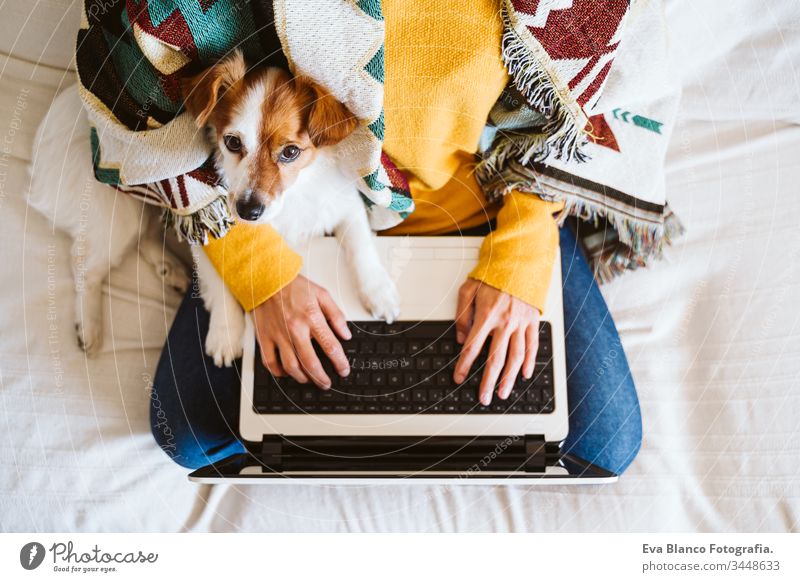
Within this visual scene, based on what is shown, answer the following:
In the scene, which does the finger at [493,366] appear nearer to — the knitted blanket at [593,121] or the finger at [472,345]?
the finger at [472,345]

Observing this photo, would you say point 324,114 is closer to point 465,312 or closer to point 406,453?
point 465,312

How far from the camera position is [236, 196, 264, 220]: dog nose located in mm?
791

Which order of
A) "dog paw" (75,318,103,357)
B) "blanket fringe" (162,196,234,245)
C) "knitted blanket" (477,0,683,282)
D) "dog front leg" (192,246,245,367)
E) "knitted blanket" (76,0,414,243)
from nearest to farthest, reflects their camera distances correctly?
"knitted blanket" (76,0,414,243), "knitted blanket" (477,0,683,282), "blanket fringe" (162,196,234,245), "dog front leg" (192,246,245,367), "dog paw" (75,318,103,357)

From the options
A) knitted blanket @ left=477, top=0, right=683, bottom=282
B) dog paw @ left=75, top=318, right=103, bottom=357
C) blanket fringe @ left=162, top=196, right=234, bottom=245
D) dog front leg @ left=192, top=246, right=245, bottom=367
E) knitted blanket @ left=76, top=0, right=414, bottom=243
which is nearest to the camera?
knitted blanket @ left=76, top=0, right=414, bottom=243

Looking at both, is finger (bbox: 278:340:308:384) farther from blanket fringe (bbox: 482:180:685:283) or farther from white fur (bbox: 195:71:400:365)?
blanket fringe (bbox: 482:180:685:283)

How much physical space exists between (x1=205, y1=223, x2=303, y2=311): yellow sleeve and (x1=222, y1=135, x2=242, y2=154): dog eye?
7.7 inches

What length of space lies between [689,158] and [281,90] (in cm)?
89

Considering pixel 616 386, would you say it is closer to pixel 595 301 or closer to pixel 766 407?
pixel 595 301

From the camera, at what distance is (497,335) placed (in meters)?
0.96

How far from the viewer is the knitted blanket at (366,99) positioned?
65 centimetres

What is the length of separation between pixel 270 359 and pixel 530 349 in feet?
1.41

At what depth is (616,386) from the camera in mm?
1073

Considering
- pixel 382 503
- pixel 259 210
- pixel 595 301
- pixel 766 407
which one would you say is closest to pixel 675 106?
pixel 595 301

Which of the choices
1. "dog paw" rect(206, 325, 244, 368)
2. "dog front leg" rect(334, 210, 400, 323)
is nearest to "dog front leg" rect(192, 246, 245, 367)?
"dog paw" rect(206, 325, 244, 368)
